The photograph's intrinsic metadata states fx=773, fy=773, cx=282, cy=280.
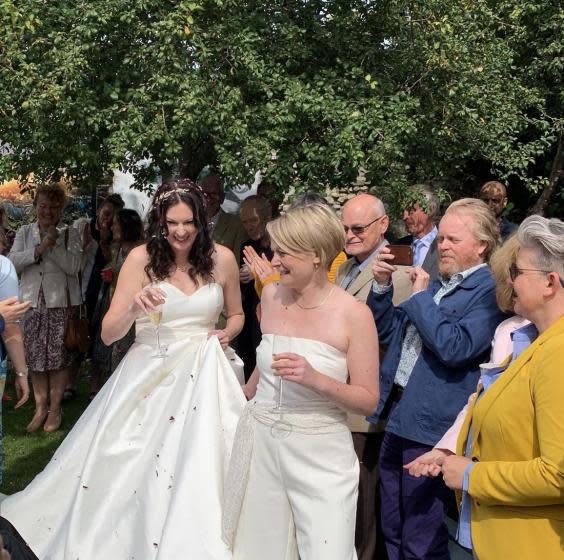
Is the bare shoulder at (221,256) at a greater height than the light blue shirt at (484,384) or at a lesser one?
greater

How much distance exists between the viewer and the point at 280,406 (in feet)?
10.7

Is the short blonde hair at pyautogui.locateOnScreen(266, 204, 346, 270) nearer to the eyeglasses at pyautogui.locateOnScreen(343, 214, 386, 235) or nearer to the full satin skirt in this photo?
the eyeglasses at pyautogui.locateOnScreen(343, 214, 386, 235)

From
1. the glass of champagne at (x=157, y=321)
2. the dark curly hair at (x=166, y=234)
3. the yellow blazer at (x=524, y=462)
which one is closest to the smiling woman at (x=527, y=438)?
the yellow blazer at (x=524, y=462)

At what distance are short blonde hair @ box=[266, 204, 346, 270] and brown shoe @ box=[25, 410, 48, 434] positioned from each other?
15.6ft

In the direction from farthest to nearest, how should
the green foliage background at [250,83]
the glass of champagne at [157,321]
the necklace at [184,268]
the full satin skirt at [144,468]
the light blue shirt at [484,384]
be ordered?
the green foliage background at [250,83], the necklace at [184,268], the glass of champagne at [157,321], the full satin skirt at [144,468], the light blue shirt at [484,384]

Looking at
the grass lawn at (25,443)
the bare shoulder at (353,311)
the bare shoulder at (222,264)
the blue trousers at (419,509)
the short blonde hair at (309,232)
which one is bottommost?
the grass lawn at (25,443)

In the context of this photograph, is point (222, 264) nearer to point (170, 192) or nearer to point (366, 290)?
point (170, 192)

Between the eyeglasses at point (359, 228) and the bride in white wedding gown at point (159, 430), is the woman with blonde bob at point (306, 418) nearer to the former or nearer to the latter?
the bride in white wedding gown at point (159, 430)

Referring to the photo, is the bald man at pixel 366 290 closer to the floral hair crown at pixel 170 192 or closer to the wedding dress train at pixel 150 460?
the wedding dress train at pixel 150 460

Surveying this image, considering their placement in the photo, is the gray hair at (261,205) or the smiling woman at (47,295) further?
the smiling woman at (47,295)

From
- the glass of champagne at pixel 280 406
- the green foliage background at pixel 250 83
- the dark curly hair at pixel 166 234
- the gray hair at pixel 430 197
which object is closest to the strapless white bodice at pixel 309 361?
the glass of champagne at pixel 280 406

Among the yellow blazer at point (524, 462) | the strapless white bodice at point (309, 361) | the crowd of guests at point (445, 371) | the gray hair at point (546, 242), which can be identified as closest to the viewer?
the yellow blazer at point (524, 462)

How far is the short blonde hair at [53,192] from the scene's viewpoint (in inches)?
273

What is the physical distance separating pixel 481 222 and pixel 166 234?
1858mm
